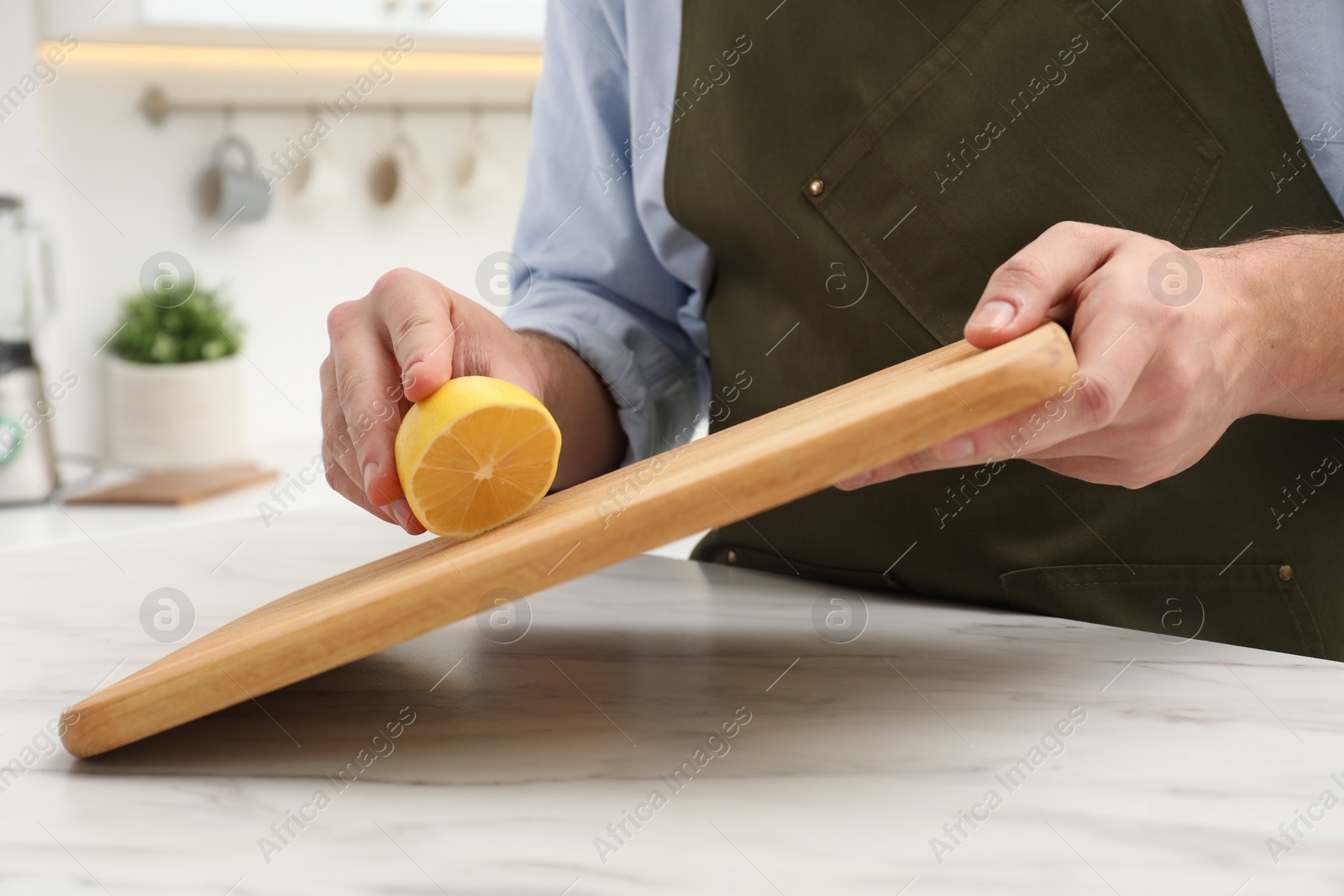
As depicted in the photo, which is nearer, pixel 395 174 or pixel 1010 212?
pixel 1010 212

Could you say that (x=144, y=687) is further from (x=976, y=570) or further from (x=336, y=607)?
(x=976, y=570)

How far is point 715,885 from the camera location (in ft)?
1.24

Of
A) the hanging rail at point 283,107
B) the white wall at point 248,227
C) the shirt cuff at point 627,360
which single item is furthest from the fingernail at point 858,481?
the hanging rail at point 283,107

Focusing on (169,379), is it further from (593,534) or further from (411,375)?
(593,534)

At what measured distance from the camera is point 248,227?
2.65 meters

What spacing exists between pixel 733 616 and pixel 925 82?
41cm

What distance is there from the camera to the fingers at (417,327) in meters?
0.63

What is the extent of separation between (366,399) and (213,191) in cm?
214

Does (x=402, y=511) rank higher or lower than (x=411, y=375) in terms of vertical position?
lower

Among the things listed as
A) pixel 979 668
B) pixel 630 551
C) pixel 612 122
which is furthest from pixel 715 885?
pixel 612 122
